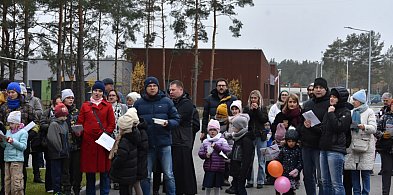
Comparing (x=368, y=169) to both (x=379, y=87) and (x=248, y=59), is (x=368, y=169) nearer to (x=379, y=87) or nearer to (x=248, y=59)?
(x=248, y=59)

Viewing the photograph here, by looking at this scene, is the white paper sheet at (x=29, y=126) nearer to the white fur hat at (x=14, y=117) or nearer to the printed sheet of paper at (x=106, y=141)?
the white fur hat at (x=14, y=117)

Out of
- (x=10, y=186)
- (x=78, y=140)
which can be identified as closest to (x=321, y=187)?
(x=78, y=140)

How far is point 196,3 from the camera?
133 feet

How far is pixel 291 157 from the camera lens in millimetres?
8977

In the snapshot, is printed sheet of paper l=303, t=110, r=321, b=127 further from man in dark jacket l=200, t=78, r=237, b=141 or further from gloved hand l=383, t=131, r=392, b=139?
man in dark jacket l=200, t=78, r=237, b=141

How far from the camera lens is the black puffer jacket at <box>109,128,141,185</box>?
793cm

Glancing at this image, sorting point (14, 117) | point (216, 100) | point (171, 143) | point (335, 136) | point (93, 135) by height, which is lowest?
point (171, 143)

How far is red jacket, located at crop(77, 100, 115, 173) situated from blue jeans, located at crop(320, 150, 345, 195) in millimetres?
3448

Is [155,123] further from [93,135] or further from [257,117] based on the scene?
[257,117]

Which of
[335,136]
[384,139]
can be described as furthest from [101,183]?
[384,139]

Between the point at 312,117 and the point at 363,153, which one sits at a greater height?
the point at 312,117

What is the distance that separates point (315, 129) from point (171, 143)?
7.81 ft

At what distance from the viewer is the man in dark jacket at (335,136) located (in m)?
8.21

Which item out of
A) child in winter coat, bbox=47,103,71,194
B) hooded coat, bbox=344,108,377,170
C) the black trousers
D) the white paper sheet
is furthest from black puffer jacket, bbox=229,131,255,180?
the white paper sheet
